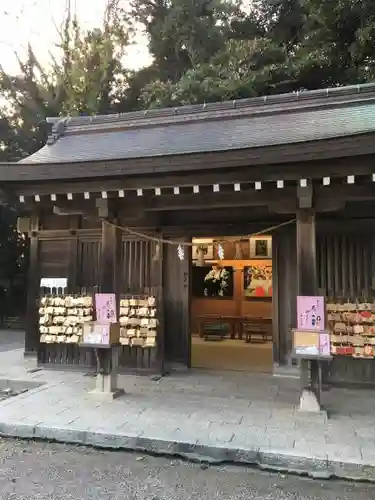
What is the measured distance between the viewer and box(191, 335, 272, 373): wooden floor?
7922mm

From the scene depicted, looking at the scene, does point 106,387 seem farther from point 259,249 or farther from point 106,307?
point 259,249

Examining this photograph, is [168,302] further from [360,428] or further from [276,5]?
[276,5]

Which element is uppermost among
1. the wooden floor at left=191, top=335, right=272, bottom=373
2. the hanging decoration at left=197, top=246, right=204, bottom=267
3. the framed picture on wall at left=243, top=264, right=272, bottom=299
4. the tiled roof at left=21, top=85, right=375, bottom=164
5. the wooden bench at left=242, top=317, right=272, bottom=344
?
the tiled roof at left=21, top=85, right=375, bottom=164

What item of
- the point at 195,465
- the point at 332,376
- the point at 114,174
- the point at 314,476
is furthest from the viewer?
the point at 332,376

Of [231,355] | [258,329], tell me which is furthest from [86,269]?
[258,329]

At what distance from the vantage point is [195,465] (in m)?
3.96

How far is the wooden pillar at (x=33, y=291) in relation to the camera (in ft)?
27.3

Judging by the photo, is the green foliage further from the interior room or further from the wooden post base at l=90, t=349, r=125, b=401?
the wooden post base at l=90, t=349, r=125, b=401

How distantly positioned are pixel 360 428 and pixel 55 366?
5.48 m

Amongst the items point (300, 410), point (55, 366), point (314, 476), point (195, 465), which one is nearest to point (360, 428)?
point (300, 410)

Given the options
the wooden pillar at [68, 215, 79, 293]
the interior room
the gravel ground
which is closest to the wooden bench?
the interior room

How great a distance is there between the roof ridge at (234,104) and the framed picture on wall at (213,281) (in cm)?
515

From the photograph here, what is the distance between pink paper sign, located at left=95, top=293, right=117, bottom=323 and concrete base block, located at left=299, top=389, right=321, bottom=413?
9.08 feet

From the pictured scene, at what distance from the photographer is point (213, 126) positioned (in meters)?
8.16
